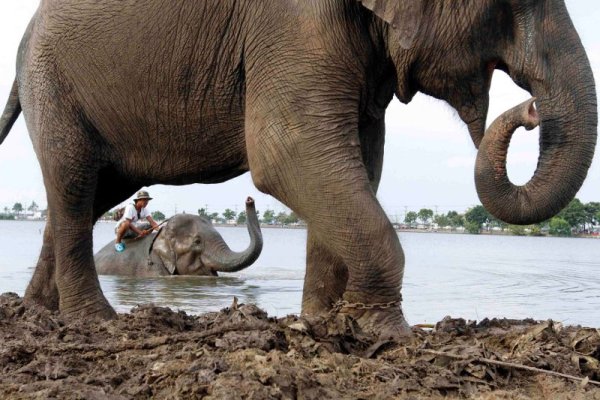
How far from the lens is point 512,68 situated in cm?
459

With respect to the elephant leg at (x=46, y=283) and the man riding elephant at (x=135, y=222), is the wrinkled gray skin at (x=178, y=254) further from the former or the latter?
the elephant leg at (x=46, y=283)

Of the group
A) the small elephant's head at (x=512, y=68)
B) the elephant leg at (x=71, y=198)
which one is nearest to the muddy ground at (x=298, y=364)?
the small elephant's head at (x=512, y=68)

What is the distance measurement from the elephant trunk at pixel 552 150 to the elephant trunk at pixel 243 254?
455 cm

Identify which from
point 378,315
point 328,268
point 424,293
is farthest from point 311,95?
point 424,293

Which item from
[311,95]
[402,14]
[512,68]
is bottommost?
[311,95]

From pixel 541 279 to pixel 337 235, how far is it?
909 cm

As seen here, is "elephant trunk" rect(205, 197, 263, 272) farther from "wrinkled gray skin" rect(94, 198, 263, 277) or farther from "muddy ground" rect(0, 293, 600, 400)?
"muddy ground" rect(0, 293, 600, 400)

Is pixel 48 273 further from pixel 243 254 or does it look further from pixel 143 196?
pixel 143 196

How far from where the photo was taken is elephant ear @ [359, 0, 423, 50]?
4.53 m

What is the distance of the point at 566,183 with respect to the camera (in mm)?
4371

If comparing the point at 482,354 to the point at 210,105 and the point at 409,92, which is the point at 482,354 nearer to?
the point at 409,92

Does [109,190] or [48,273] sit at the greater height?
[109,190]

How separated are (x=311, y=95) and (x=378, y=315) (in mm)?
1045

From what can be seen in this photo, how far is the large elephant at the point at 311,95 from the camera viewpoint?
14.8ft
